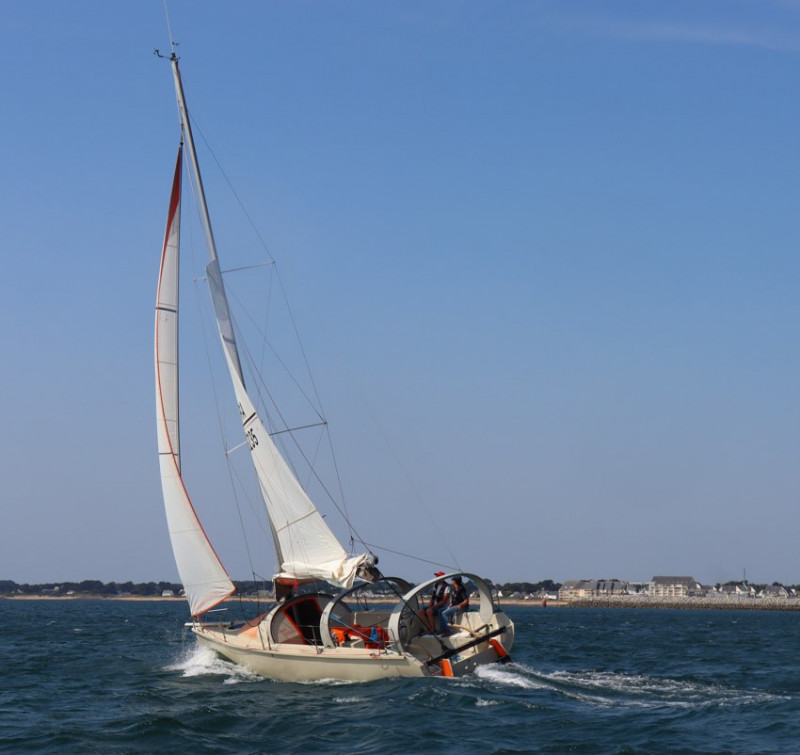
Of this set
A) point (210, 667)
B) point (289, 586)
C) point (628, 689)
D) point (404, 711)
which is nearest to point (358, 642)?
point (289, 586)

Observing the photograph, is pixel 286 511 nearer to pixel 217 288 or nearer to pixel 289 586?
pixel 289 586

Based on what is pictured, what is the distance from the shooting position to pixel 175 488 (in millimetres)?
27469

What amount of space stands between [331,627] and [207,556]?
4260mm

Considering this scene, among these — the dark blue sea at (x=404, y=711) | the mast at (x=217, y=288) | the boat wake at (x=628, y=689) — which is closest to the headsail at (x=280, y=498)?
the mast at (x=217, y=288)

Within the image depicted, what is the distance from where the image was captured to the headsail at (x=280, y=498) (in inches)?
1035

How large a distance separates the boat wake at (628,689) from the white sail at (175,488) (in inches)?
312

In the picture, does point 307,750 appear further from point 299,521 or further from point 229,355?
point 229,355

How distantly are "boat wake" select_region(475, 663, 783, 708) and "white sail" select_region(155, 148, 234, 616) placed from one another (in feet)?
26.0

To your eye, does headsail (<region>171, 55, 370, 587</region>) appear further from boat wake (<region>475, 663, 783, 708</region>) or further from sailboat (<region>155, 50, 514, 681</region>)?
boat wake (<region>475, 663, 783, 708</region>)

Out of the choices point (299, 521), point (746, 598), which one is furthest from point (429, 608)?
point (746, 598)

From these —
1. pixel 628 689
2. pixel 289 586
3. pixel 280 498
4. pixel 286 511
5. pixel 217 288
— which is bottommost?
pixel 628 689

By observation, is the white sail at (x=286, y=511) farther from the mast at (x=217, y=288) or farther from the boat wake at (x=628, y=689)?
the boat wake at (x=628, y=689)

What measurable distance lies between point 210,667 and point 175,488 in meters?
4.68

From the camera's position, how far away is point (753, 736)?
1750cm
